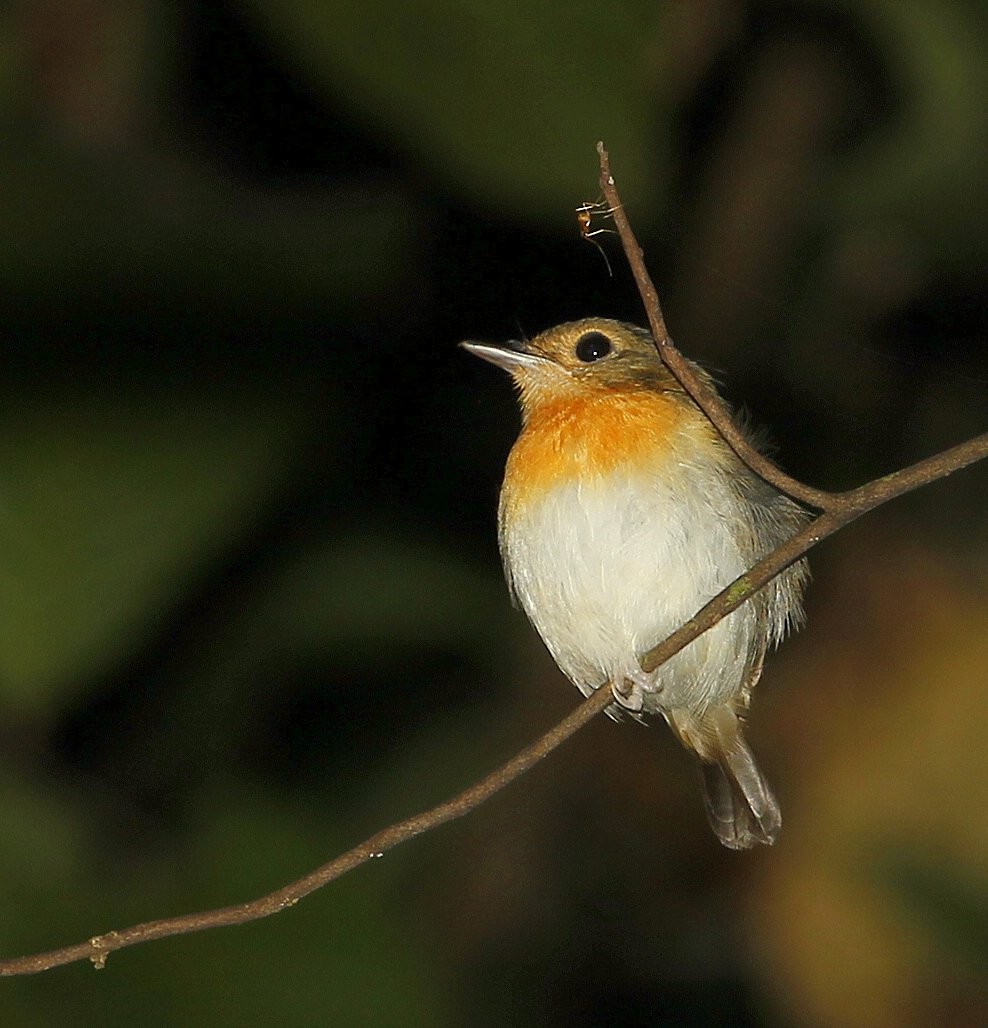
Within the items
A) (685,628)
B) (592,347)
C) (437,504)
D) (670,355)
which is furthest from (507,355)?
(437,504)

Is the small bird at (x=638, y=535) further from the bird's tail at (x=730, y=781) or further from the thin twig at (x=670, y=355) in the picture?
the thin twig at (x=670, y=355)

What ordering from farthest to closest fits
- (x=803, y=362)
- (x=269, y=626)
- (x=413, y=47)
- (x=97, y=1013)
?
1. (x=803, y=362)
2. (x=269, y=626)
3. (x=97, y=1013)
4. (x=413, y=47)

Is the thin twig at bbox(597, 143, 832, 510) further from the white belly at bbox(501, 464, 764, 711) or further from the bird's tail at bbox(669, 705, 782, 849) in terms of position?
the bird's tail at bbox(669, 705, 782, 849)

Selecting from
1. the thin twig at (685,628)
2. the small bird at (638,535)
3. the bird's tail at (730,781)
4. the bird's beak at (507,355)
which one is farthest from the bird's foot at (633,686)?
the thin twig at (685,628)

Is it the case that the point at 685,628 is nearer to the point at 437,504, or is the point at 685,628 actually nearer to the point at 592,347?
the point at 592,347

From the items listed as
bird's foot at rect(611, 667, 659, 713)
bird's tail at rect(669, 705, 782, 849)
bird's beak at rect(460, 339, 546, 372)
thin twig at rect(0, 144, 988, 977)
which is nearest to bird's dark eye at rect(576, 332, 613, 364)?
bird's beak at rect(460, 339, 546, 372)

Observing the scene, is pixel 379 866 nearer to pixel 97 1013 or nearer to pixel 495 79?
pixel 97 1013

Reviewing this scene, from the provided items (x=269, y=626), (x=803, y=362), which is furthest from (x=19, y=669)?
(x=803, y=362)

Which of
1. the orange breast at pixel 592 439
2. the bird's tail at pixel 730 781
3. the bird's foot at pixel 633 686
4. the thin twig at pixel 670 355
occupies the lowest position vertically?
the bird's tail at pixel 730 781
